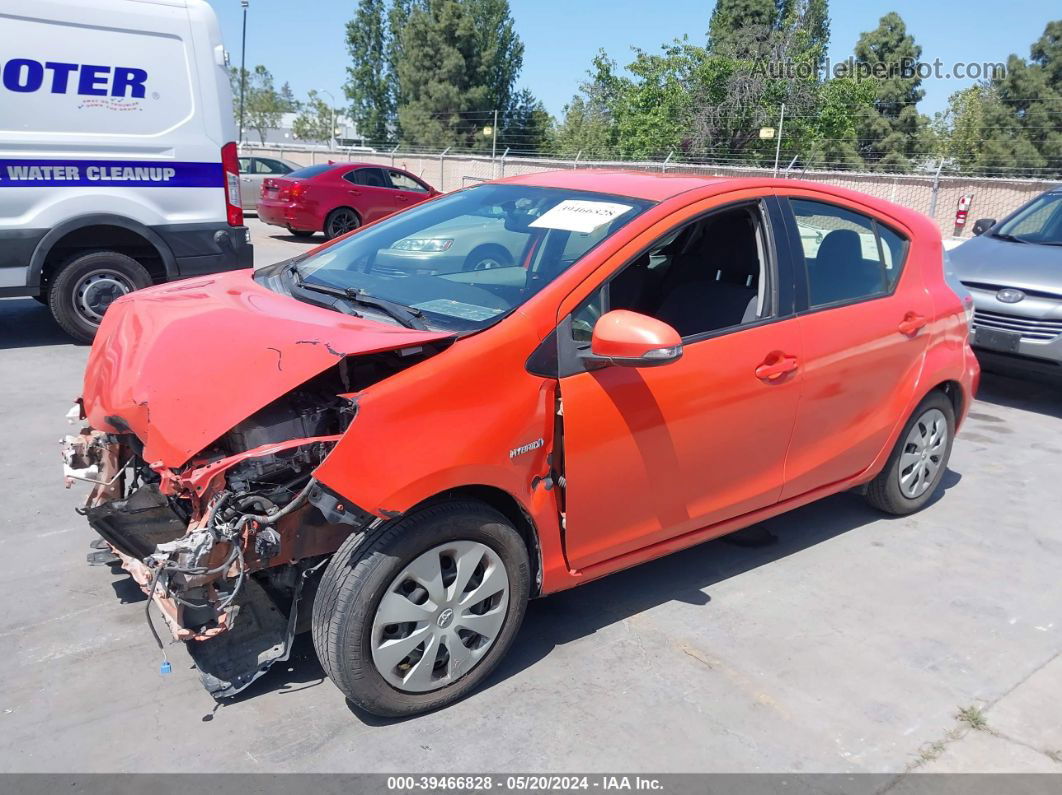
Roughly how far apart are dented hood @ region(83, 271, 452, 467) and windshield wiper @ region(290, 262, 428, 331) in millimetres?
92

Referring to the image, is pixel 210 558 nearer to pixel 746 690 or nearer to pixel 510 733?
pixel 510 733

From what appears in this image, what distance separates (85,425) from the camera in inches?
136

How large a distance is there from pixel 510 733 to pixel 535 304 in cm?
143

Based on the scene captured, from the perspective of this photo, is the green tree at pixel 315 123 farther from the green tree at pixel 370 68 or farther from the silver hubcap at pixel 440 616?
the silver hubcap at pixel 440 616

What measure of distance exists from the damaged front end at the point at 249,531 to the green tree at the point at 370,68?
64.7 m

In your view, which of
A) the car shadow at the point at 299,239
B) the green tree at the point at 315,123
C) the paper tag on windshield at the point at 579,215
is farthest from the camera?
the green tree at the point at 315,123

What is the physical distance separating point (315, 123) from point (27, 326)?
74960 millimetres

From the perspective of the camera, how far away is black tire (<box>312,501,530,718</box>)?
8.63ft

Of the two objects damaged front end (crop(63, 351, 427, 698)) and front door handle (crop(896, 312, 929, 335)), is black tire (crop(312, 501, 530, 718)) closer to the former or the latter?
damaged front end (crop(63, 351, 427, 698))

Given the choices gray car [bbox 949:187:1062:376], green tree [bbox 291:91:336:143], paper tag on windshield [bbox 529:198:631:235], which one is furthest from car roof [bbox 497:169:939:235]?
green tree [bbox 291:91:336:143]

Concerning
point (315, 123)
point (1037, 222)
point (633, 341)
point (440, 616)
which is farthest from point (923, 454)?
point (315, 123)

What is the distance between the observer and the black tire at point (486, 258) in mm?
3574

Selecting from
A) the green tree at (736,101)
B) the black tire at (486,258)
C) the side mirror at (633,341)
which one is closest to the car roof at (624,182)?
the black tire at (486,258)

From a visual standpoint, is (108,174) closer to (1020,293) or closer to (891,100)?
(1020,293)
